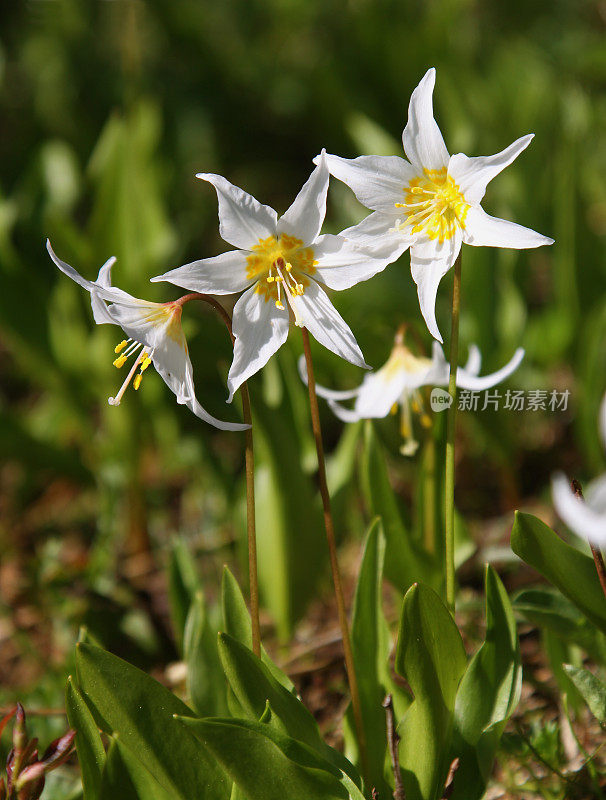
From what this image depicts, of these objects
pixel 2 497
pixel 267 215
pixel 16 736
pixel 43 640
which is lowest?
pixel 43 640

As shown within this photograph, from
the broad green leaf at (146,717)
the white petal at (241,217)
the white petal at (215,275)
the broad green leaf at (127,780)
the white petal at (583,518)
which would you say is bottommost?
the broad green leaf at (127,780)

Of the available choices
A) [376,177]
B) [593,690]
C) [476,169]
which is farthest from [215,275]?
[593,690]

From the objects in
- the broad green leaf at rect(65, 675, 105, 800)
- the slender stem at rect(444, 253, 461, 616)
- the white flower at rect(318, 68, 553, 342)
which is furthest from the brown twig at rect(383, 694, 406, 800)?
the white flower at rect(318, 68, 553, 342)

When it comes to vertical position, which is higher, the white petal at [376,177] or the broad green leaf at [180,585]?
the white petal at [376,177]

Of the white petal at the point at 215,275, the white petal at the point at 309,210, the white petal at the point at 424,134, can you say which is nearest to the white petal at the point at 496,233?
the white petal at the point at 424,134

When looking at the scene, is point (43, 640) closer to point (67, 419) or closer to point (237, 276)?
point (67, 419)

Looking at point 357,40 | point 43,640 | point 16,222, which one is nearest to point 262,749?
point 43,640

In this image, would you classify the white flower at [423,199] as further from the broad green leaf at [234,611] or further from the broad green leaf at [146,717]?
the broad green leaf at [146,717]
